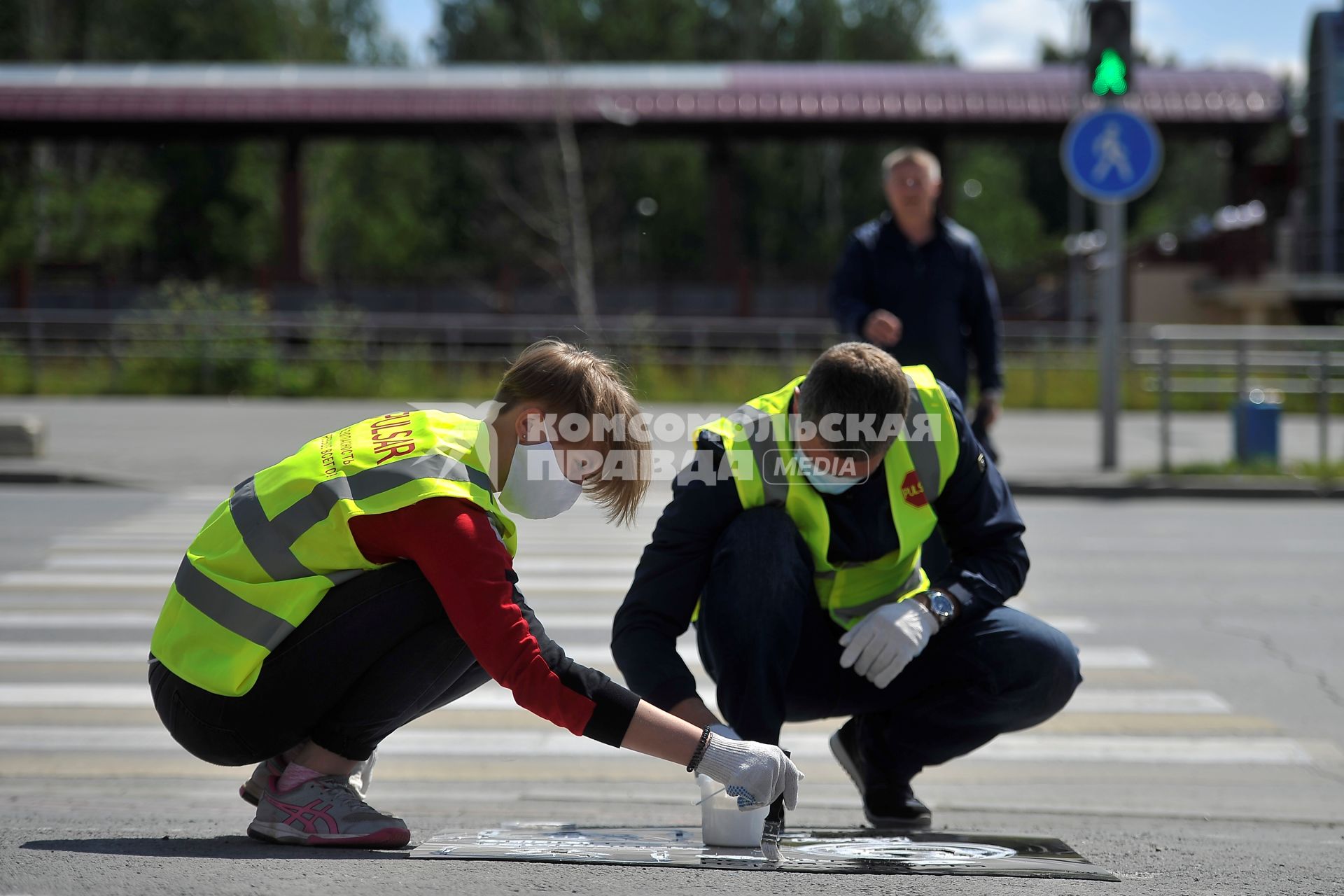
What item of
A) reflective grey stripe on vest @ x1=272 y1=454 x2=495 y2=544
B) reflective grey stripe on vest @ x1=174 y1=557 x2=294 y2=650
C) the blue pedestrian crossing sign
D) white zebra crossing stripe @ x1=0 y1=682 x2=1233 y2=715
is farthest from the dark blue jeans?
the blue pedestrian crossing sign

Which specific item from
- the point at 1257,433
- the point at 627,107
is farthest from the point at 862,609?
the point at 627,107

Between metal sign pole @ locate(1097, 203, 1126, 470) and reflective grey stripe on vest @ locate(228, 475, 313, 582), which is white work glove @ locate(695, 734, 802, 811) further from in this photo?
metal sign pole @ locate(1097, 203, 1126, 470)

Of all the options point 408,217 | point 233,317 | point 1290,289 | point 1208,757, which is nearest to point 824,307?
point 1290,289

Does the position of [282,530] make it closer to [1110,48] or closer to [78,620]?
[78,620]

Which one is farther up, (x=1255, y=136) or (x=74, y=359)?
(x=1255, y=136)

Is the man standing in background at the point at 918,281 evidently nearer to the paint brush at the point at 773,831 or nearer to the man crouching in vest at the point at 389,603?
the paint brush at the point at 773,831

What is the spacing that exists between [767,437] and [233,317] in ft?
59.8

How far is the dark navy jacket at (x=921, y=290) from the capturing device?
6.75m

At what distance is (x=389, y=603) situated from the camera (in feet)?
9.88

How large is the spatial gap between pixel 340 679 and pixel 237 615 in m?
0.24

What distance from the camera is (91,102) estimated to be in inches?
1059

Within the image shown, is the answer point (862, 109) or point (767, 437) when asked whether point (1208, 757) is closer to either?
point (767, 437)

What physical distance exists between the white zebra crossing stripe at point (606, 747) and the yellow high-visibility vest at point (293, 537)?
1770mm

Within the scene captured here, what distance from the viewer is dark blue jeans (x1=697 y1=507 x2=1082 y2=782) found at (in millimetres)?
3422
